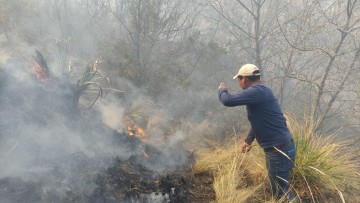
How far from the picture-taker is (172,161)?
5.59 m

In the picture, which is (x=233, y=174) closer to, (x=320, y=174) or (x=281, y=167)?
(x=281, y=167)

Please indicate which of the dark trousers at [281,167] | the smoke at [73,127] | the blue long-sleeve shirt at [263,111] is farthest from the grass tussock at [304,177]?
the smoke at [73,127]

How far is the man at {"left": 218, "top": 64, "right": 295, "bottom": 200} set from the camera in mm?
3676

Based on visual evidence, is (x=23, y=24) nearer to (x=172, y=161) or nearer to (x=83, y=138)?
(x=83, y=138)

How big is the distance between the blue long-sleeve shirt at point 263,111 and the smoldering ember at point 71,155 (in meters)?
1.42

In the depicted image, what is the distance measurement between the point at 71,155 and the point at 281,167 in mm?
3065

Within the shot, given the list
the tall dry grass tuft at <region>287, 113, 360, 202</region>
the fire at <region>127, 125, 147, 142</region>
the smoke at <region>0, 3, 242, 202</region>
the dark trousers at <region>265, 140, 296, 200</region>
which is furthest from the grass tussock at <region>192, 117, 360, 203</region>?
the fire at <region>127, 125, 147, 142</region>

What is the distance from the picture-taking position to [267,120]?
148 inches

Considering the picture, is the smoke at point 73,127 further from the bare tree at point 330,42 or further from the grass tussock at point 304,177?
the bare tree at point 330,42

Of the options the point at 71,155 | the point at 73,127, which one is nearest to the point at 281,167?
the point at 71,155

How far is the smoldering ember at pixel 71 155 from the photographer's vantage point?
4051 mm

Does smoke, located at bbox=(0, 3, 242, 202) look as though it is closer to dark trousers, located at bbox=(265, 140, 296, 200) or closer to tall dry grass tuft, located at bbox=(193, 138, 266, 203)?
tall dry grass tuft, located at bbox=(193, 138, 266, 203)

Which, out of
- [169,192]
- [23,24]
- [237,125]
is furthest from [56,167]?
[23,24]

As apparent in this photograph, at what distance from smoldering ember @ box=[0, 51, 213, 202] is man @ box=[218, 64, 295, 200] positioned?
3.97ft
